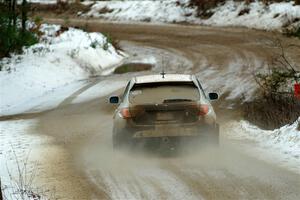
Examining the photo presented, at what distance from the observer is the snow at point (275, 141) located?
10391mm

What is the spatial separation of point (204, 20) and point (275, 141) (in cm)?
2811

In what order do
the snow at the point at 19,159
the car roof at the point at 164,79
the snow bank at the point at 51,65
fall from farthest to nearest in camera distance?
the snow bank at the point at 51,65, the car roof at the point at 164,79, the snow at the point at 19,159

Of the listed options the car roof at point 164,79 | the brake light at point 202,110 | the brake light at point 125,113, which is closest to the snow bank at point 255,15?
the car roof at point 164,79

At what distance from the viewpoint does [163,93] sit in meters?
10.7

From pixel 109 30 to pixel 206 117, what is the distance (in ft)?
95.0

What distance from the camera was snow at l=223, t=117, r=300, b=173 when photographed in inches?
409

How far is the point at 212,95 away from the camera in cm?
1191

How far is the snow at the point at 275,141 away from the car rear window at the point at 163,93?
63.0 inches

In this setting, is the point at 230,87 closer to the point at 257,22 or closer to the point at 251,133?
the point at 251,133

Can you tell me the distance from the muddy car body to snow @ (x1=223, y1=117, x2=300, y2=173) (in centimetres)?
109

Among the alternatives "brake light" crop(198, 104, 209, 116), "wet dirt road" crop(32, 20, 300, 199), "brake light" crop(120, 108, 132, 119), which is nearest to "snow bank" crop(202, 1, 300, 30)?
"wet dirt road" crop(32, 20, 300, 199)

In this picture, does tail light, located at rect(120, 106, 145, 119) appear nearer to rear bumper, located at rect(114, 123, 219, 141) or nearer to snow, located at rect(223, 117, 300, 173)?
rear bumper, located at rect(114, 123, 219, 141)

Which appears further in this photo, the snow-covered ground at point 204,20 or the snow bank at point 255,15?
the snow-covered ground at point 204,20

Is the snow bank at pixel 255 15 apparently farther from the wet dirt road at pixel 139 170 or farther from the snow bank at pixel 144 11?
the wet dirt road at pixel 139 170
